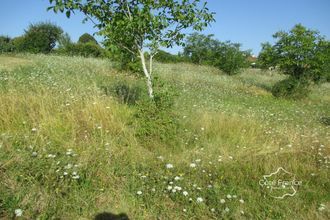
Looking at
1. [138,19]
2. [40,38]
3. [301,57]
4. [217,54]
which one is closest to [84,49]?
[40,38]

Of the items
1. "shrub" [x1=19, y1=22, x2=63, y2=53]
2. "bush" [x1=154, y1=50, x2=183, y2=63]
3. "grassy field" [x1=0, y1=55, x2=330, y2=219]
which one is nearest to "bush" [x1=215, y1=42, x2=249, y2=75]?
"bush" [x1=154, y1=50, x2=183, y2=63]

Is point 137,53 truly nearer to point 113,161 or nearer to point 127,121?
point 127,121

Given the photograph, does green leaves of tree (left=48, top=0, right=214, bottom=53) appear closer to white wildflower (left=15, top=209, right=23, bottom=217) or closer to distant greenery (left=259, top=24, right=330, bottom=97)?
white wildflower (left=15, top=209, right=23, bottom=217)

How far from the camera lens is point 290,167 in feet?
15.3

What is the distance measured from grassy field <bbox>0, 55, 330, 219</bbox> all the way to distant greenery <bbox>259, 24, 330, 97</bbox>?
35.9 feet

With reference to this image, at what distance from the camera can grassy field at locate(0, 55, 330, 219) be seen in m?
3.46

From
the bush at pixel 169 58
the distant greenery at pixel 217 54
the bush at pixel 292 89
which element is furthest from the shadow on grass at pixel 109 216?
the bush at pixel 169 58

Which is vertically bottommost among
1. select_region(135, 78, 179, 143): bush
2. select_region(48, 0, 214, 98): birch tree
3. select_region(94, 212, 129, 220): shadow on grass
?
select_region(94, 212, 129, 220): shadow on grass

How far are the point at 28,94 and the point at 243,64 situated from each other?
22.7m

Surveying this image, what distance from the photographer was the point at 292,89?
15.7 m

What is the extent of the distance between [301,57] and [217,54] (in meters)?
16.0

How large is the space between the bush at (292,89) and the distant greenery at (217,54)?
10.4m

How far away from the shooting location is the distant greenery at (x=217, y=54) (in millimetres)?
26422

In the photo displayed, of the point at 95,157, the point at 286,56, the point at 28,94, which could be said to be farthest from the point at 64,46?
the point at 95,157
